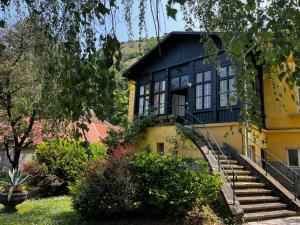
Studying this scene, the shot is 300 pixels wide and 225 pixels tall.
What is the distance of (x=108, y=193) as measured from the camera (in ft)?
29.7

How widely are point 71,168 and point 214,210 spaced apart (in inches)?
329

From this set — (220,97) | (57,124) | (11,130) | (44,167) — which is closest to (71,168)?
(44,167)

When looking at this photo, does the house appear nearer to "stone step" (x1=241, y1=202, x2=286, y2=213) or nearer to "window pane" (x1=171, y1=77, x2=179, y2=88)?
"window pane" (x1=171, y1=77, x2=179, y2=88)

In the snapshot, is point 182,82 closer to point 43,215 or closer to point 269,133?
point 269,133

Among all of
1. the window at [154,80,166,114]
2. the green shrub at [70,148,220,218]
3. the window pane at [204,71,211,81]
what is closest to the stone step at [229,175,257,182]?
the green shrub at [70,148,220,218]

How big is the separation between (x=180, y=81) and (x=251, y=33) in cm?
1576

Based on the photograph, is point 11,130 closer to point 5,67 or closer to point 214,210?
point 5,67

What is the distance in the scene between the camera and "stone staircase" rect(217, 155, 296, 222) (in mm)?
10094

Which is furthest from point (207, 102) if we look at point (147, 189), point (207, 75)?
point (147, 189)

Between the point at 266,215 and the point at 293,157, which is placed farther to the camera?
the point at 293,157

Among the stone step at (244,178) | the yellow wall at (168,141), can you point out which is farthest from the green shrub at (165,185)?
the yellow wall at (168,141)

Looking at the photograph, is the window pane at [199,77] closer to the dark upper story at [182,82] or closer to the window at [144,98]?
the dark upper story at [182,82]

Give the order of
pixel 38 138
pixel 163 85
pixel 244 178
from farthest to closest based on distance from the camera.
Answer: pixel 38 138
pixel 163 85
pixel 244 178

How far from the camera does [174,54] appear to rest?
18531 millimetres
